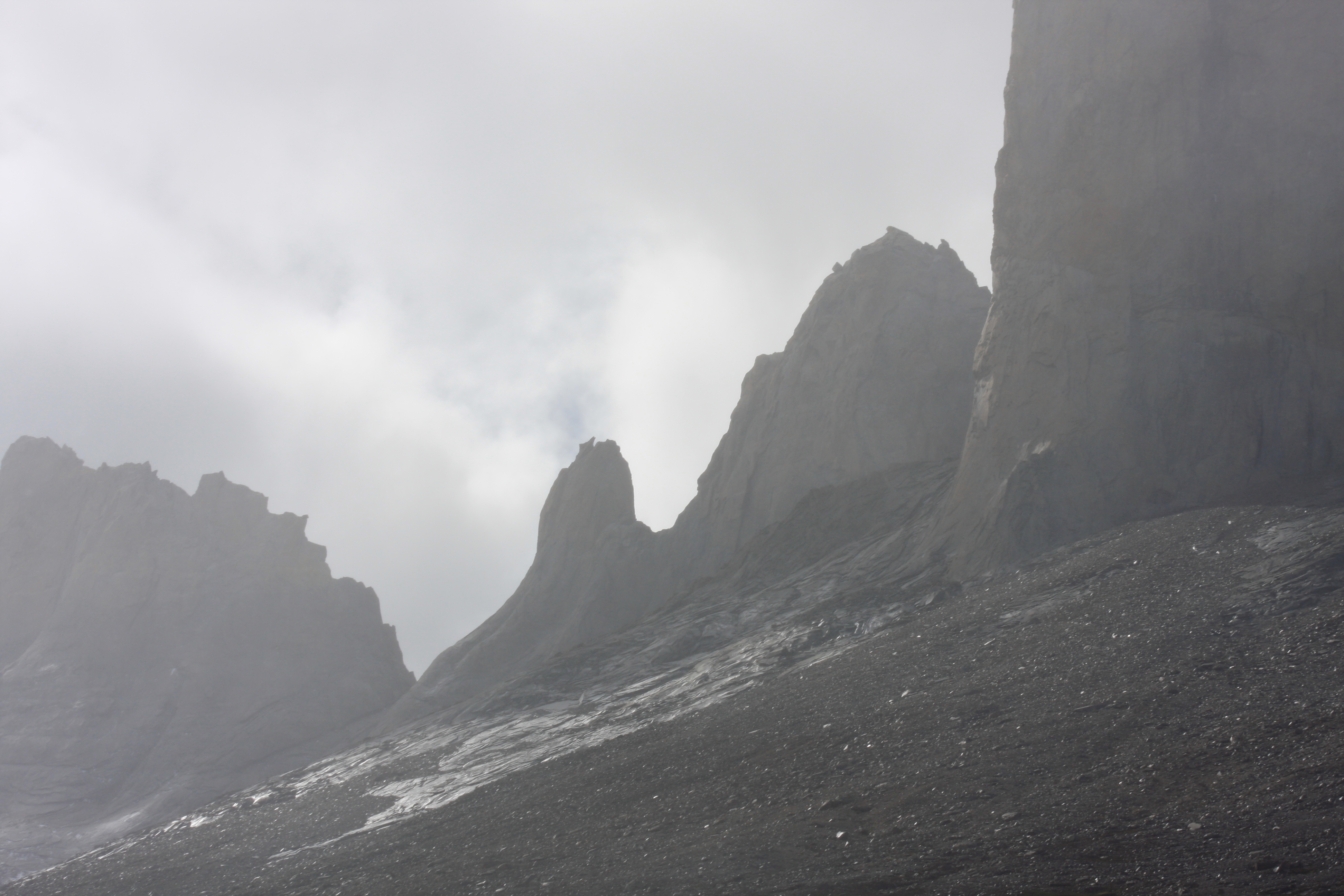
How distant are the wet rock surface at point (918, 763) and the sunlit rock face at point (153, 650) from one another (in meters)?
13.1

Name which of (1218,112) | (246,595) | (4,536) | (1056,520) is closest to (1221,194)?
(1218,112)

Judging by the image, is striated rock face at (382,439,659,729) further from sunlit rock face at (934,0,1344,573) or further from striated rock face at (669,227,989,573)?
sunlit rock face at (934,0,1344,573)

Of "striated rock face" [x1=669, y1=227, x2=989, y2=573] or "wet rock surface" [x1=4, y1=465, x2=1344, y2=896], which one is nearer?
"wet rock surface" [x1=4, y1=465, x2=1344, y2=896]

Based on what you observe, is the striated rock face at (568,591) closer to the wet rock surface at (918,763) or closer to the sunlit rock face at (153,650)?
the sunlit rock face at (153,650)

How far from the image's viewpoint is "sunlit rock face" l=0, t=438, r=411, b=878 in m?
48.0

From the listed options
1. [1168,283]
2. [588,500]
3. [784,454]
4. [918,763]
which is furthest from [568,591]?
[918,763]

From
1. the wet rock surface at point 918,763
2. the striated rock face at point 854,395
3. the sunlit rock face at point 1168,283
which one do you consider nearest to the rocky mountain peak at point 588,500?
the striated rock face at point 854,395

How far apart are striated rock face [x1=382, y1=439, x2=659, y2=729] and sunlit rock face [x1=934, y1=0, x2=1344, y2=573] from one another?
65.6 feet

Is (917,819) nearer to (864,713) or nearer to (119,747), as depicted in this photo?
(864,713)

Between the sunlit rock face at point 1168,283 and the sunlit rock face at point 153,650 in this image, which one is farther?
the sunlit rock face at point 153,650

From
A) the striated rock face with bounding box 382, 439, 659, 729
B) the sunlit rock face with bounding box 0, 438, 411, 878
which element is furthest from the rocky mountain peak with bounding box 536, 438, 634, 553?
the sunlit rock face with bounding box 0, 438, 411, 878

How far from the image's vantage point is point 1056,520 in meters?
32.0

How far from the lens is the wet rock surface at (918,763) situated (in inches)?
538

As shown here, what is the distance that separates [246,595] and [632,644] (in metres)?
28.7
